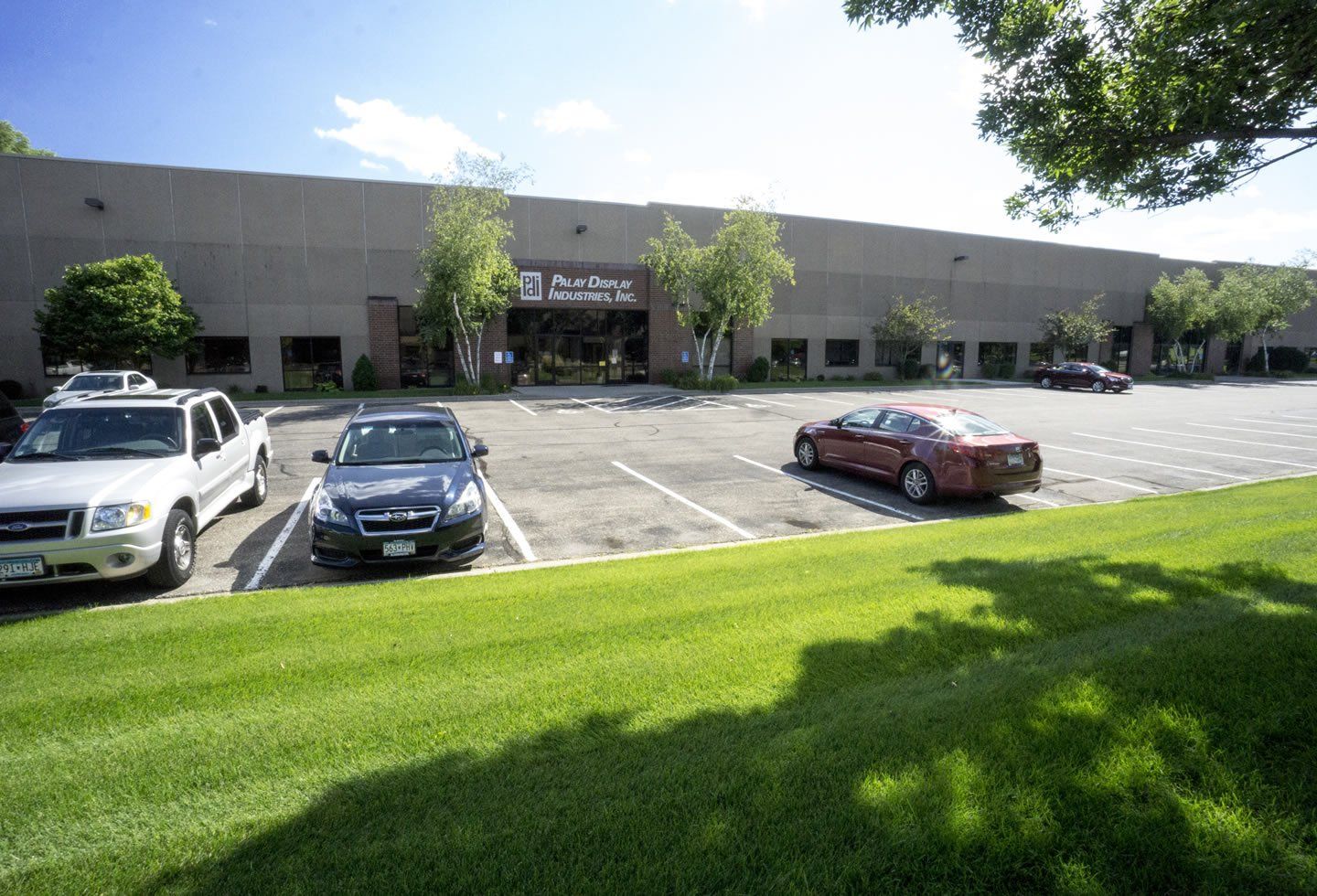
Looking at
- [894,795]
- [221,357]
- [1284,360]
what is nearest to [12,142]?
[221,357]

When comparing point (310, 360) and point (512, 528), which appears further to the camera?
point (310, 360)

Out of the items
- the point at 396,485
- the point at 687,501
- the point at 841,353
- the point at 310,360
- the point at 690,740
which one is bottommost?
the point at 687,501

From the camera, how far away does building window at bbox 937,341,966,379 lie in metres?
41.5

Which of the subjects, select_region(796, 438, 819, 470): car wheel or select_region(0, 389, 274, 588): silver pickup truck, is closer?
select_region(0, 389, 274, 588): silver pickup truck

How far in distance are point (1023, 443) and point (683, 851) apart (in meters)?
9.84

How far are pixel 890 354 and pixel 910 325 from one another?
287 cm

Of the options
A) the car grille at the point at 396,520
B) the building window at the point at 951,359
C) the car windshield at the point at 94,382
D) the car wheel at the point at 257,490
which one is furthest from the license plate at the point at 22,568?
the building window at the point at 951,359

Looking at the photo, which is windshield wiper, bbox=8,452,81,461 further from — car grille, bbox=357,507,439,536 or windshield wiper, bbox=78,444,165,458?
car grille, bbox=357,507,439,536

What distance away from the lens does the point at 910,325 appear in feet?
123

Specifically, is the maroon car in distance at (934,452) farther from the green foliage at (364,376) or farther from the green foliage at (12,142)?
the green foliage at (12,142)

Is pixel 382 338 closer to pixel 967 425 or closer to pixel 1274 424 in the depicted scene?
pixel 967 425

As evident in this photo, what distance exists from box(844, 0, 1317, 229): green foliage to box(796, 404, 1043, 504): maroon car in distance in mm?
3658

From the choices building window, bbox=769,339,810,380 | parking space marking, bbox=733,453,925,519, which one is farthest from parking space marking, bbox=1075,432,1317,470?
building window, bbox=769,339,810,380

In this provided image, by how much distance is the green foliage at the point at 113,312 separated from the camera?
2372cm
